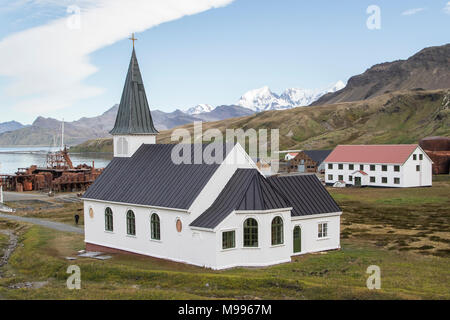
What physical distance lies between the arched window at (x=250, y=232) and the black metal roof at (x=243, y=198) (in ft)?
3.12

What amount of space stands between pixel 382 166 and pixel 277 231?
6097 cm

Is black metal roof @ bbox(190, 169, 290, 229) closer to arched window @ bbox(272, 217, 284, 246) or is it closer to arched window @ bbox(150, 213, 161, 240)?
arched window @ bbox(272, 217, 284, 246)

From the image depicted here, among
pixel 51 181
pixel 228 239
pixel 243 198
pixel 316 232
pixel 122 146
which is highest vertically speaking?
pixel 122 146

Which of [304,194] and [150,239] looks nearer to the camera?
[150,239]

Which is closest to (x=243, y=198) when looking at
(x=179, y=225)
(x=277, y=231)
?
(x=277, y=231)

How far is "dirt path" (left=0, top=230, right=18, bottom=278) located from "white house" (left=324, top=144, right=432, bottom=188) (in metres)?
60.9

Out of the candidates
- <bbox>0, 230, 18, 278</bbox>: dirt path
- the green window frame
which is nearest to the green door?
the green window frame

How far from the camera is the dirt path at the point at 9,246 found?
38.0 meters

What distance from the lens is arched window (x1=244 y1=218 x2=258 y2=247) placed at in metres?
31.3

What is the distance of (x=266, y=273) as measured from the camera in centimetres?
2819

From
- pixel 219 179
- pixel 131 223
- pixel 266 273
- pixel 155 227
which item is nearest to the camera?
pixel 266 273

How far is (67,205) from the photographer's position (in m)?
76.6

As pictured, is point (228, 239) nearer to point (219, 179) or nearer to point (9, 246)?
point (219, 179)

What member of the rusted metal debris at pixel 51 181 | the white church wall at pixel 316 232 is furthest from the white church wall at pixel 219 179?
the rusted metal debris at pixel 51 181
